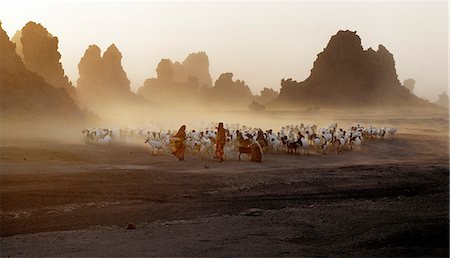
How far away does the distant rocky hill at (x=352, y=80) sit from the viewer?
10012 cm

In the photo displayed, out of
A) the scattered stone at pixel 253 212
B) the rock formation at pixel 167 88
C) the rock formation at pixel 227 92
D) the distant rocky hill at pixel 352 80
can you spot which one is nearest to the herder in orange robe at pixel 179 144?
the scattered stone at pixel 253 212

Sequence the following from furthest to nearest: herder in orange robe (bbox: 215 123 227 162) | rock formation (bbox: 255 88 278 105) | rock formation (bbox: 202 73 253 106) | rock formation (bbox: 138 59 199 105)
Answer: rock formation (bbox: 255 88 278 105)
rock formation (bbox: 138 59 199 105)
rock formation (bbox: 202 73 253 106)
herder in orange robe (bbox: 215 123 227 162)

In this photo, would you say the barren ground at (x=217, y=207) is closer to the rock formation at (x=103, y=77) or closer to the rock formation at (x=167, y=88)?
the rock formation at (x=103, y=77)

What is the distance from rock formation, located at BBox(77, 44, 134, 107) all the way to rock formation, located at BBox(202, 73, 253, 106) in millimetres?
38950

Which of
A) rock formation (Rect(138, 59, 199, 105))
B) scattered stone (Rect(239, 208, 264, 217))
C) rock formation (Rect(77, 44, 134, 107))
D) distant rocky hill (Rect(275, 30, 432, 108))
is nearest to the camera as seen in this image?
scattered stone (Rect(239, 208, 264, 217))

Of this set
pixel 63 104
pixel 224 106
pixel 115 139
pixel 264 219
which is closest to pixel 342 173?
pixel 264 219

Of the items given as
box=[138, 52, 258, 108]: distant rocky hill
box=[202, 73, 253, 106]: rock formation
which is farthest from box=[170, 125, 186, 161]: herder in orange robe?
box=[202, 73, 253, 106]: rock formation

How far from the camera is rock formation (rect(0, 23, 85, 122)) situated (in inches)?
1757

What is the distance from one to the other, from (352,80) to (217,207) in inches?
3595

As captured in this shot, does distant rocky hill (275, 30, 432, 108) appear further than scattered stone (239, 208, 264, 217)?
Yes

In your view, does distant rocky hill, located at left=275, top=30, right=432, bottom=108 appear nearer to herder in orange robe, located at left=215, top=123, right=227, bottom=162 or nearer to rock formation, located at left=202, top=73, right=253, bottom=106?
rock formation, located at left=202, top=73, right=253, bottom=106

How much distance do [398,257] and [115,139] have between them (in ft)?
99.3

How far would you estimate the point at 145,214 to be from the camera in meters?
14.1

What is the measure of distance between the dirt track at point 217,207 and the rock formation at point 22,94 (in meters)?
21.4
